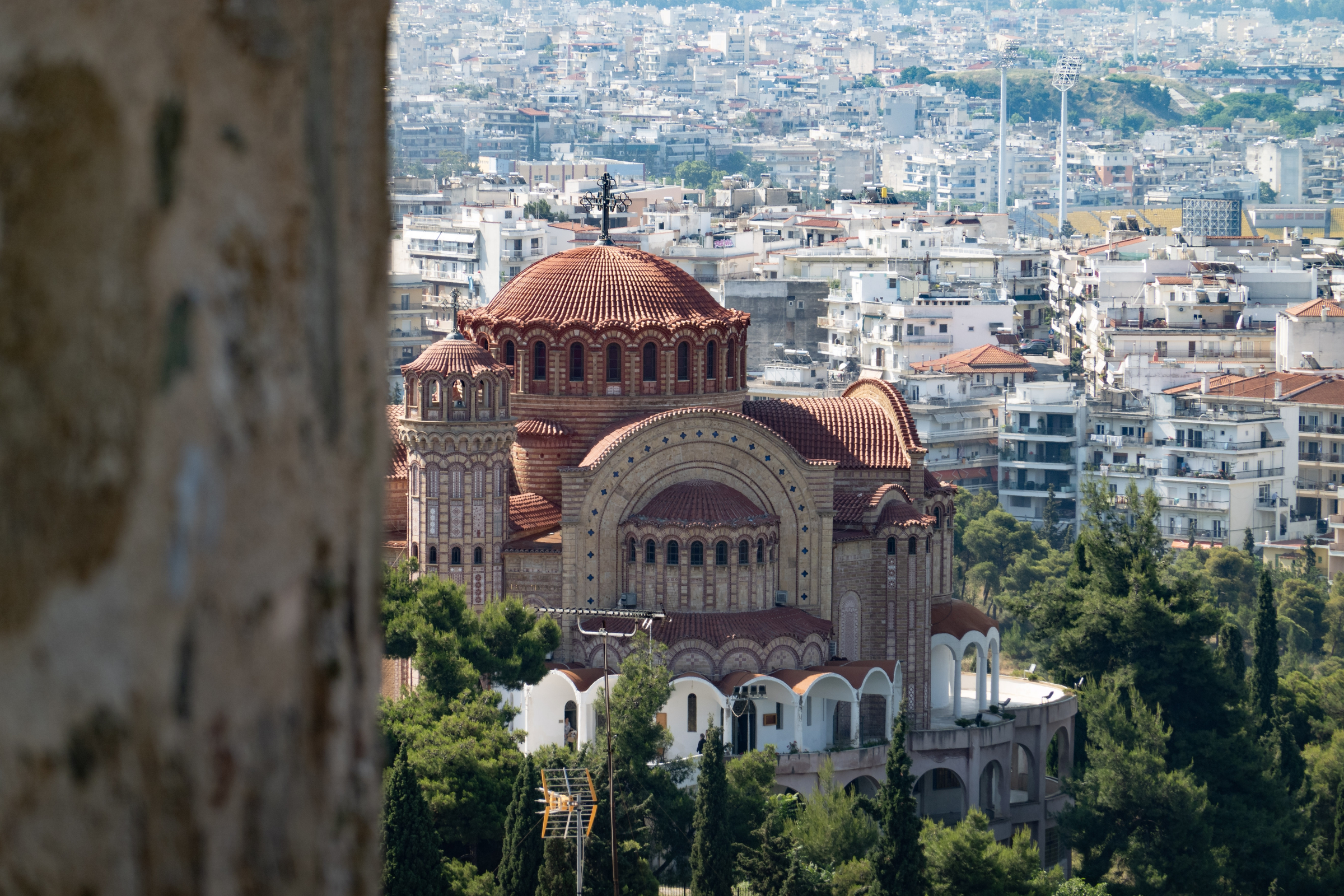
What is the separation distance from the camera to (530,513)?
36.0 metres

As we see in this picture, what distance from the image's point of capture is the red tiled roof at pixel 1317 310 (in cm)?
8644

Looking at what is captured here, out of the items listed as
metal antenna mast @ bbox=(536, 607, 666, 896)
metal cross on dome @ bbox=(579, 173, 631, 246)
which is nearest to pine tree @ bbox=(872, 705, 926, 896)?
metal antenna mast @ bbox=(536, 607, 666, 896)

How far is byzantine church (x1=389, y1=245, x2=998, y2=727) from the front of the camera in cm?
3450

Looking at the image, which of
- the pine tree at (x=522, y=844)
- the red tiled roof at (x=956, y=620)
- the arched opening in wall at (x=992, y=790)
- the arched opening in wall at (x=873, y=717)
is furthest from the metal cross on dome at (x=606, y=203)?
the pine tree at (x=522, y=844)

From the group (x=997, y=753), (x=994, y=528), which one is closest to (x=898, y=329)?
(x=994, y=528)

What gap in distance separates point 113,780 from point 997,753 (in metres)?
35.9

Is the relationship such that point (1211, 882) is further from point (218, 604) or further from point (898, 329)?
point (898, 329)

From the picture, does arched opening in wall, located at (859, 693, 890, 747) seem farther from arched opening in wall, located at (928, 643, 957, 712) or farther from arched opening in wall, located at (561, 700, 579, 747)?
arched opening in wall, located at (561, 700, 579, 747)

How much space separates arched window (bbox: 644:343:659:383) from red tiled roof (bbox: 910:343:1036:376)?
139 ft

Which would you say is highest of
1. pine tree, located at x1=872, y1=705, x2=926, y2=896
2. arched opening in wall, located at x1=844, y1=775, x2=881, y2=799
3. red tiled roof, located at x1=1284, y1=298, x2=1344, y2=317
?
red tiled roof, located at x1=1284, y1=298, x2=1344, y2=317

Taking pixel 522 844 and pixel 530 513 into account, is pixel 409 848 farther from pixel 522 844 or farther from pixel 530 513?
pixel 530 513

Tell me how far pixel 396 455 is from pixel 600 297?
13.1 feet

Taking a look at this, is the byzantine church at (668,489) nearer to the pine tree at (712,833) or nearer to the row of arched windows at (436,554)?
the row of arched windows at (436,554)

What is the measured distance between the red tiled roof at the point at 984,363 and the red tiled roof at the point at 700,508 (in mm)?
43708
